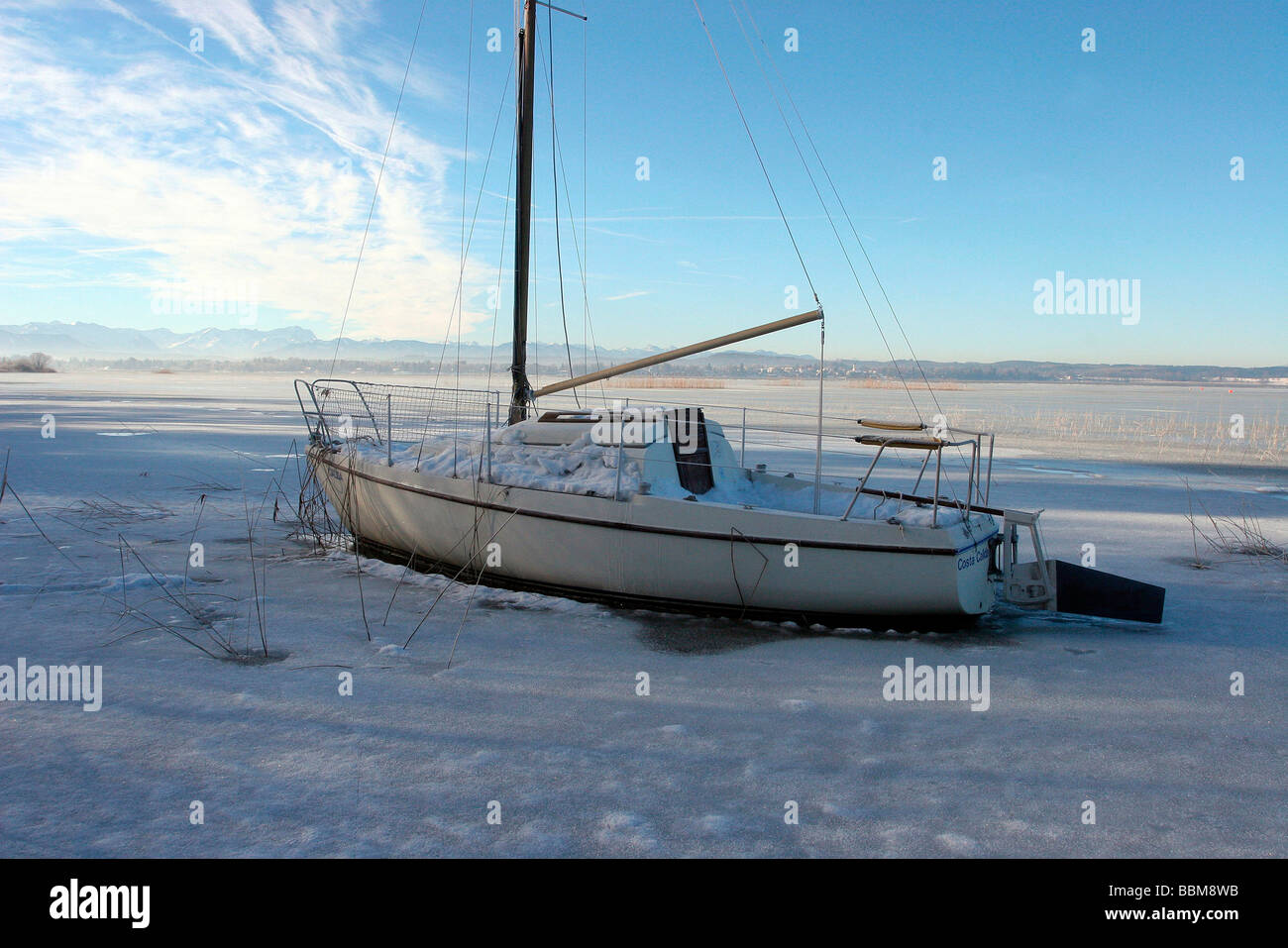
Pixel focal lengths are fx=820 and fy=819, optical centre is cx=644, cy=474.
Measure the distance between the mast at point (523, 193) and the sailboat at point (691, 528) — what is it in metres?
0.75

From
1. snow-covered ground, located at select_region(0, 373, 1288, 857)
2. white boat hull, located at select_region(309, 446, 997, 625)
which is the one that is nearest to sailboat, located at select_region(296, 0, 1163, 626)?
white boat hull, located at select_region(309, 446, 997, 625)

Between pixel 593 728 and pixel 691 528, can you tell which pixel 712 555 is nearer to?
pixel 691 528

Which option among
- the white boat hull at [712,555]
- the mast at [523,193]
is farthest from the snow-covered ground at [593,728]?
the mast at [523,193]

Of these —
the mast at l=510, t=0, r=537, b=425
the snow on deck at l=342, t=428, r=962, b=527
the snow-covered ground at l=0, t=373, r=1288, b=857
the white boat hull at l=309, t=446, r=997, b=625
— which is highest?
the mast at l=510, t=0, r=537, b=425

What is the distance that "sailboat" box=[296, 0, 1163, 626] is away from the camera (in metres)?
6.33

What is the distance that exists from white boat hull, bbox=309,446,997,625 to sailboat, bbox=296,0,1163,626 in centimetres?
1

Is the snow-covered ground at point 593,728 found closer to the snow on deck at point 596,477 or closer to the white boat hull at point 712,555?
the white boat hull at point 712,555

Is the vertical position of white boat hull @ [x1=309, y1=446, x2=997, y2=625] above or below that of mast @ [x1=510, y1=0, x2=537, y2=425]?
below

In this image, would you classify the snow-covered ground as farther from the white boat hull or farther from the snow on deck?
the snow on deck

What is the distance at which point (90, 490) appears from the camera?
11.9 metres

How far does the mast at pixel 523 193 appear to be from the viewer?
9.39 m

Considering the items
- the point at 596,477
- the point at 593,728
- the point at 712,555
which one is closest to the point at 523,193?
the point at 596,477

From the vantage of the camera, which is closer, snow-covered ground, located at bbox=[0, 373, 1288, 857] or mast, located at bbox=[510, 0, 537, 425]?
snow-covered ground, located at bbox=[0, 373, 1288, 857]
